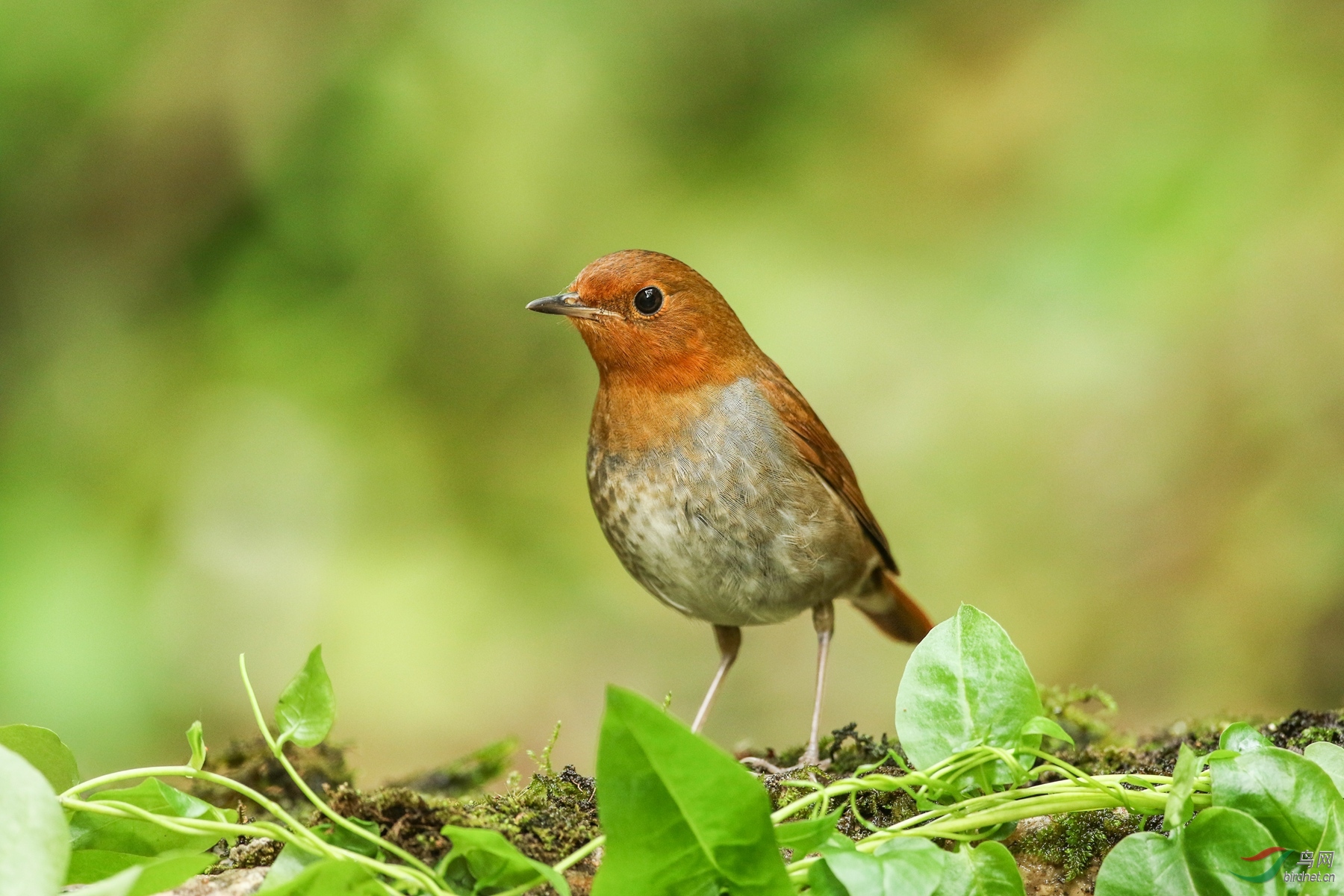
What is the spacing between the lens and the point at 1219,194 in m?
6.29

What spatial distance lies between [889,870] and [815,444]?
2224mm

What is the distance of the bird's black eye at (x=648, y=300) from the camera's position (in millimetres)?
3604

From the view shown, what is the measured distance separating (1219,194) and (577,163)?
134 inches

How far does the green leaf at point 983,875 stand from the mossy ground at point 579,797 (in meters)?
0.14

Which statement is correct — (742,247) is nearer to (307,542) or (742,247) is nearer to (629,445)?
(307,542)

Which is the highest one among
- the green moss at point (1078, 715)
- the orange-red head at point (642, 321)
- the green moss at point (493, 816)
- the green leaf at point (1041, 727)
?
the orange-red head at point (642, 321)

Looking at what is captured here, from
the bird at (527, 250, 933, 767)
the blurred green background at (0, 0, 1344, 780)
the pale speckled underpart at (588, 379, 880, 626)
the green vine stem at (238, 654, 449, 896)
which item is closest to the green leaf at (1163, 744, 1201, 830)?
the green vine stem at (238, 654, 449, 896)

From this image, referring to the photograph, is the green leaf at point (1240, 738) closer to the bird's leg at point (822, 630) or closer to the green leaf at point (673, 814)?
the green leaf at point (673, 814)

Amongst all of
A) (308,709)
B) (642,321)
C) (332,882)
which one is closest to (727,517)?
(642,321)

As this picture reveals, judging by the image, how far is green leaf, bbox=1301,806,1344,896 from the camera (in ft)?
5.65

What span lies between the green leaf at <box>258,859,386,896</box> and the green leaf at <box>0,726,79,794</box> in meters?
0.50

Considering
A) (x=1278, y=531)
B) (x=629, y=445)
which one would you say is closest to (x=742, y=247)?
(x=1278, y=531)

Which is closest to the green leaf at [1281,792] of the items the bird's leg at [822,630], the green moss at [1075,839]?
the green moss at [1075,839]

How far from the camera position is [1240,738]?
2.04 m
